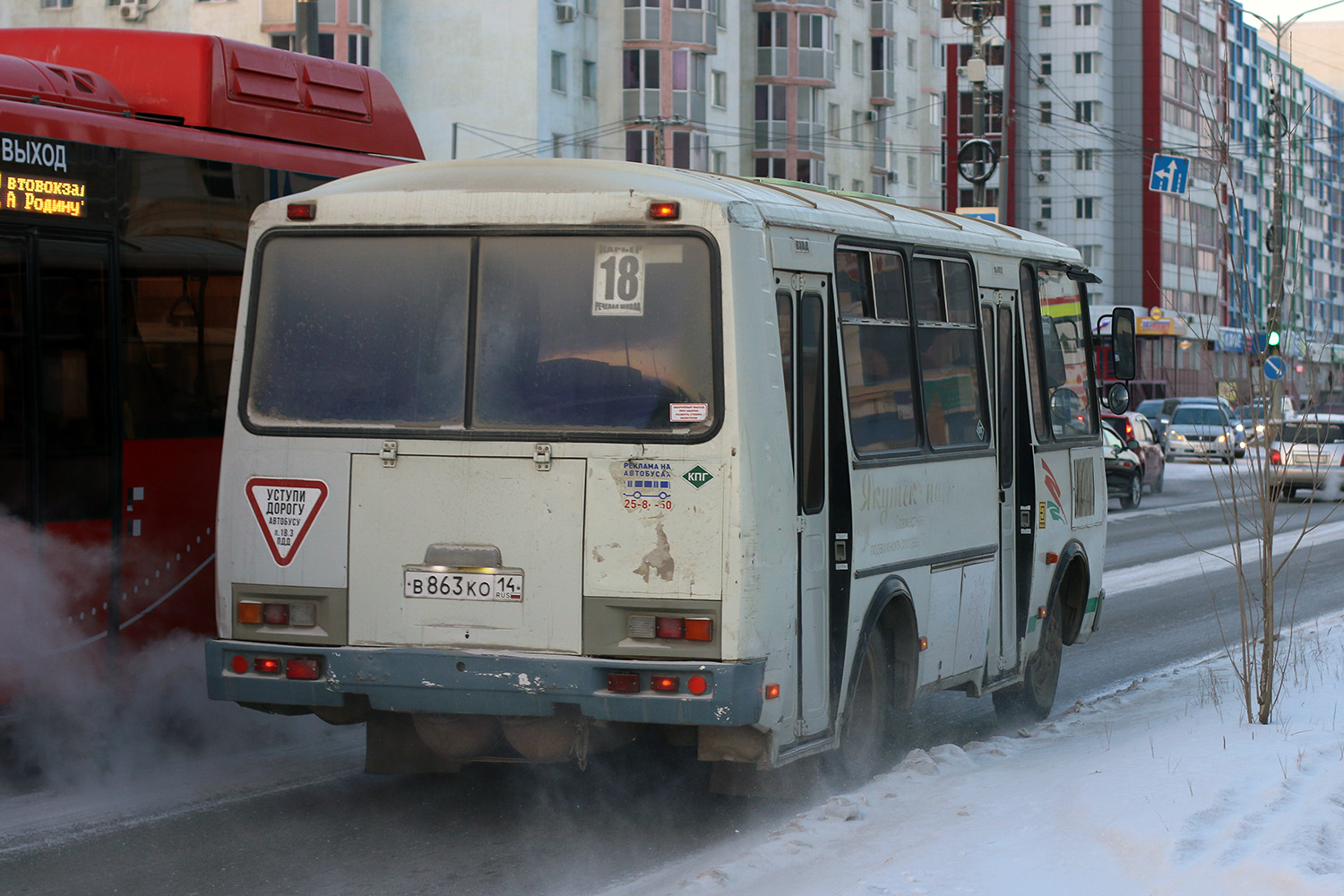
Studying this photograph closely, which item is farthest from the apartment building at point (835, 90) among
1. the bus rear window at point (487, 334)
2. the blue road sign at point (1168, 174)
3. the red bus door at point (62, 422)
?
the bus rear window at point (487, 334)

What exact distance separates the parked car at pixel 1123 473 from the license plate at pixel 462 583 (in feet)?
78.9

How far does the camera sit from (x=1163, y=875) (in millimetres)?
5605

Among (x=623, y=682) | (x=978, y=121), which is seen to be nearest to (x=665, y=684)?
(x=623, y=682)

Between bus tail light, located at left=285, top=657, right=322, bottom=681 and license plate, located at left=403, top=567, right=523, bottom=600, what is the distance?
46 centimetres

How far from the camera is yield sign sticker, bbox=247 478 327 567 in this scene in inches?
281

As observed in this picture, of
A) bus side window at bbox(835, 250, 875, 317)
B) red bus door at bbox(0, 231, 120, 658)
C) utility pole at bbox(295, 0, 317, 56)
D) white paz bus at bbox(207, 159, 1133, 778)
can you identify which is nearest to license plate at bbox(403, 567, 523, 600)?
white paz bus at bbox(207, 159, 1133, 778)

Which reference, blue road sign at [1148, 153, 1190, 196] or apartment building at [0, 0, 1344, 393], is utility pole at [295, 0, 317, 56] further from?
blue road sign at [1148, 153, 1190, 196]

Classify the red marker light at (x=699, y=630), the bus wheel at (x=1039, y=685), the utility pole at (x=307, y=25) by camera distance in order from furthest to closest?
the utility pole at (x=307, y=25), the bus wheel at (x=1039, y=685), the red marker light at (x=699, y=630)

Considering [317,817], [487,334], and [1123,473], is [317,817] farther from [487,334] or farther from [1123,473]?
[1123,473]

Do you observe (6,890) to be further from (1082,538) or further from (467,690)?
(1082,538)

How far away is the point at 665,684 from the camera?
6.66m

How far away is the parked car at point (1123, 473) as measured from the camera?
98.2 feet

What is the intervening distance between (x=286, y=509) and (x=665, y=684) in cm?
169

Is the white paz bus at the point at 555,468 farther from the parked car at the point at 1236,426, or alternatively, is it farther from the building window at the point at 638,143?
the building window at the point at 638,143
